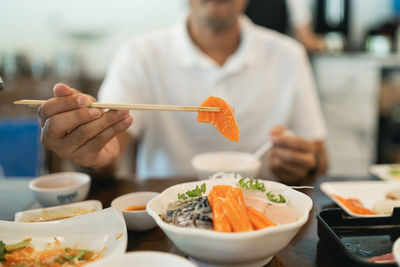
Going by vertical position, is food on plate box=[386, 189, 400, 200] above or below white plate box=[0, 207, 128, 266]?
below

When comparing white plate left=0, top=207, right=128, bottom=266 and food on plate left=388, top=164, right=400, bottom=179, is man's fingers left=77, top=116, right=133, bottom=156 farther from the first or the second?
food on plate left=388, top=164, right=400, bottom=179

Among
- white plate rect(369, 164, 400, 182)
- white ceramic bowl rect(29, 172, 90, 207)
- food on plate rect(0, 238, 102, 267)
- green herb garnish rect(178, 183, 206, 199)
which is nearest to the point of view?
food on plate rect(0, 238, 102, 267)

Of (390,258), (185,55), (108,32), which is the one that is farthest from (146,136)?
(108,32)

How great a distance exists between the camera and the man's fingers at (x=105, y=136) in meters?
1.00

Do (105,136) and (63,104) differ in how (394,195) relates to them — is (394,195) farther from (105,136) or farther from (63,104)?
(63,104)

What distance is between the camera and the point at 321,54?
153 inches

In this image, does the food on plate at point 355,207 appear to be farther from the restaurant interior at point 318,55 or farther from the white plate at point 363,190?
the restaurant interior at point 318,55

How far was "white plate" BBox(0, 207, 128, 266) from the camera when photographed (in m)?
0.85

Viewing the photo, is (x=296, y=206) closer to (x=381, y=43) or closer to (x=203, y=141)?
(x=203, y=141)

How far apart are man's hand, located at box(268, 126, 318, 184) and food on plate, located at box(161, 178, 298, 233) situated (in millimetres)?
698

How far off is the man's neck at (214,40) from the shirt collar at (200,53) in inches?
1.8

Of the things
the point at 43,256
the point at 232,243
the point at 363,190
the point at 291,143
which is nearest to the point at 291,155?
the point at 291,143

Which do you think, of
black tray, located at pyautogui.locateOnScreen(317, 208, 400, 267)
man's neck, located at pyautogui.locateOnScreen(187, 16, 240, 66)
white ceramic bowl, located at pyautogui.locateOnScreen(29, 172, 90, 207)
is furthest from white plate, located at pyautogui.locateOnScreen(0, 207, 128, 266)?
man's neck, located at pyautogui.locateOnScreen(187, 16, 240, 66)

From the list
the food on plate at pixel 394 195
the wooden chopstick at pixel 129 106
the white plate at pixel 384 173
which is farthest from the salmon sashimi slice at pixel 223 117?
the white plate at pixel 384 173
